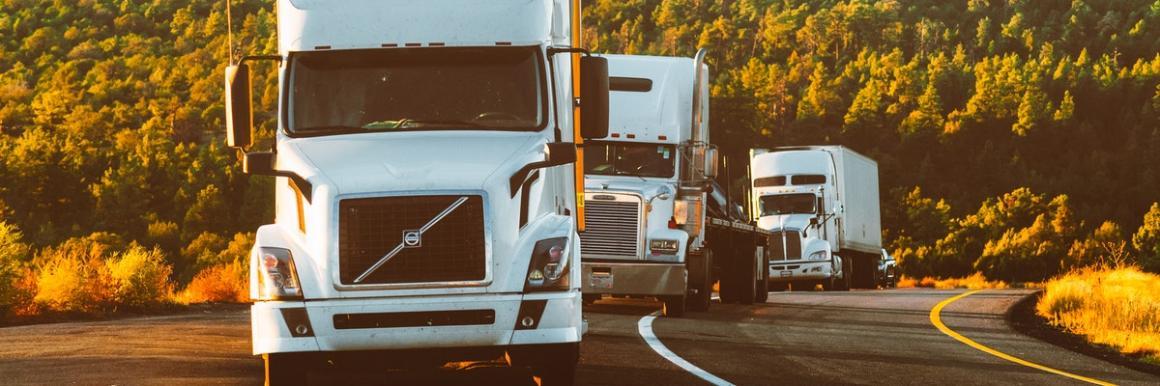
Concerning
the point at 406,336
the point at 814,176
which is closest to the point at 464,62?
the point at 406,336

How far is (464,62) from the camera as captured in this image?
11.3 m

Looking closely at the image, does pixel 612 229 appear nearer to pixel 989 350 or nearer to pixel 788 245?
pixel 989 350

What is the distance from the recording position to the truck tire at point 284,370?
995 cm

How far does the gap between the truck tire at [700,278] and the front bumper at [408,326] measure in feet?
41.5

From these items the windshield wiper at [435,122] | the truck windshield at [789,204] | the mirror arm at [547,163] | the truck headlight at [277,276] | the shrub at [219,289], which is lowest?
the shrub at [219,289]

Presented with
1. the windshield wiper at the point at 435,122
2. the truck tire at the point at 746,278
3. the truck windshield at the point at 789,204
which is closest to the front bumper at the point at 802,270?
the truck windshield at the point at 789,204

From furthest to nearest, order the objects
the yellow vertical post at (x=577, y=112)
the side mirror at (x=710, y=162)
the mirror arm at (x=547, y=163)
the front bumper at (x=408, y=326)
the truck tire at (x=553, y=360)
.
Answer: the side mirror at (x=710, y=162) → the yellow vertical post at (x=577, y=112) → the mirror arm at (x=547, y=163) → the truck tire at (x=553, y=360) → the front bumper at (x=408, y=326)

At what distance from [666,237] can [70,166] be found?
109 meters

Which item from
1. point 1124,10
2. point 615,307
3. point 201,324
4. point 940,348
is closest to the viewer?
point 940,348

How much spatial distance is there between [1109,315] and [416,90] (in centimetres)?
1313

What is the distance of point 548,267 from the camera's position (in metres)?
10.1

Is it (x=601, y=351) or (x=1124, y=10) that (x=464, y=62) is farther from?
(x=1124, y=10)

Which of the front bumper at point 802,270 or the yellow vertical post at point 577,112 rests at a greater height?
the yellow vertical post at point 577,112

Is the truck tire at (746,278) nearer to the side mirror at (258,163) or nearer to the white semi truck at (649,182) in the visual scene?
the white semi truck at (649,182)
